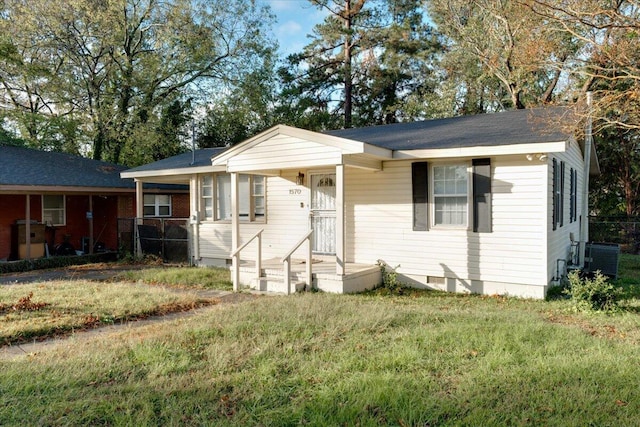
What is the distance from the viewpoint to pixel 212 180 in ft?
41.5

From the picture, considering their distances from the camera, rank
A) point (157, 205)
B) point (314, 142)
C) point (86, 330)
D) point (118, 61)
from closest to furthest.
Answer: point (86, 330) < point (314, 142) < point (157, 205) < point (118, 61)

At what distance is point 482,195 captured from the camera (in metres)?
8.47

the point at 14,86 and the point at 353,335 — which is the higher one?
the point at 14,86

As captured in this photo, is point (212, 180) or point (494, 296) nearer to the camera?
point (494, 296)

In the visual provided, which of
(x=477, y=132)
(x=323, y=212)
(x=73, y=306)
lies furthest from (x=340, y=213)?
(x=73, y=306)

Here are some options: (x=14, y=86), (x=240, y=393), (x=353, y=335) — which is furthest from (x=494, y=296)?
(x=14, y=86)

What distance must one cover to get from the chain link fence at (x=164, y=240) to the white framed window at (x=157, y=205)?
2240mm

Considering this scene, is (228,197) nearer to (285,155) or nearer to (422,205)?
(285,155)

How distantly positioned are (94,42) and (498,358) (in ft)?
76.6

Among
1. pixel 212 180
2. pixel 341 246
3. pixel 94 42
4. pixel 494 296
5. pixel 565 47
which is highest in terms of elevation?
pixel 94 42

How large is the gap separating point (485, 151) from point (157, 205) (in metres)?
13.2

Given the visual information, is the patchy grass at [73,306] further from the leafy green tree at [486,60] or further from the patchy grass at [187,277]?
the leafy green tree at [486,60]

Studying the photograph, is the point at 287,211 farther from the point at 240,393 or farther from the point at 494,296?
the point at 240,393

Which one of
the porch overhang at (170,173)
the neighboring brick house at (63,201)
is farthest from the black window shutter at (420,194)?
the neighboring brick house at (63,201)
